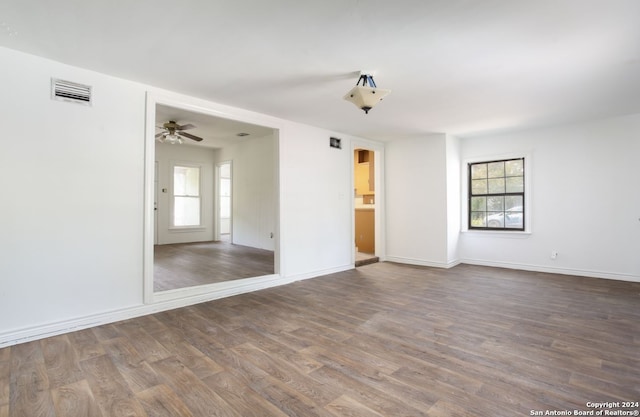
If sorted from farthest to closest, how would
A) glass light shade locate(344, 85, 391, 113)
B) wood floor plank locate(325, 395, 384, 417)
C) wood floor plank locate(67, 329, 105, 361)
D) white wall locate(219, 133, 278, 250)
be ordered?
1. white wall locate(219, 133, 278, 250)
2. glass light shade locate(344, 85, 391, 113)
3. wood floor plank locate(67, 329, 105, 361)
4. wood floor plank locate(325, 395, 384, 417)

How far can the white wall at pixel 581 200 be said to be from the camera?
473cm

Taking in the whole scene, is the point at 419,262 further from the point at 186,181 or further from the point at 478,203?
the point at 186,181

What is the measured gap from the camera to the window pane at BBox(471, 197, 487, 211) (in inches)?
242

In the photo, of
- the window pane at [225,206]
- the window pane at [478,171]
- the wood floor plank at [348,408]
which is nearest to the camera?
the wood floor plank at [348,408]

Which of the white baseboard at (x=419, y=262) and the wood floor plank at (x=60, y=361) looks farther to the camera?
the white baseboard at (x=419, y=262)

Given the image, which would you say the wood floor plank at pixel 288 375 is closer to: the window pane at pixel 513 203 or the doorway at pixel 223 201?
the window pane at pixel 513 203

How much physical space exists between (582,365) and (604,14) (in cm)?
240

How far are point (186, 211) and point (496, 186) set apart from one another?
7571 millimetres

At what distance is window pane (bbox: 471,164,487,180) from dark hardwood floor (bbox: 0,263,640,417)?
9.60 ft

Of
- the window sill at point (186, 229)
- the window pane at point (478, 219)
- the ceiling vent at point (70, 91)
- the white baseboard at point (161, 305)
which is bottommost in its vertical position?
the white baseboard at point (161, 305)

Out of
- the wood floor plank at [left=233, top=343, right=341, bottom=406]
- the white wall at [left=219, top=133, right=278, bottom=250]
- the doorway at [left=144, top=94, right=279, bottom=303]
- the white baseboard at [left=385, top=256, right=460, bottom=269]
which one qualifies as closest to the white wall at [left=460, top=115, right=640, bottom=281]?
the white baseboard at [left=385, top=256, right=460, bottom=269]

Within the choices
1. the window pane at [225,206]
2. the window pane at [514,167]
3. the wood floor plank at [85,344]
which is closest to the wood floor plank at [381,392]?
the wood floor plank at [85,344]

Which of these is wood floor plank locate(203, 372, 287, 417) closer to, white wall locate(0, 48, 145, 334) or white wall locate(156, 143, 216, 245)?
white wall locate(0, 48, 145, 334)

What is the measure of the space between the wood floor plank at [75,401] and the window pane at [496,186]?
6.36 metres
